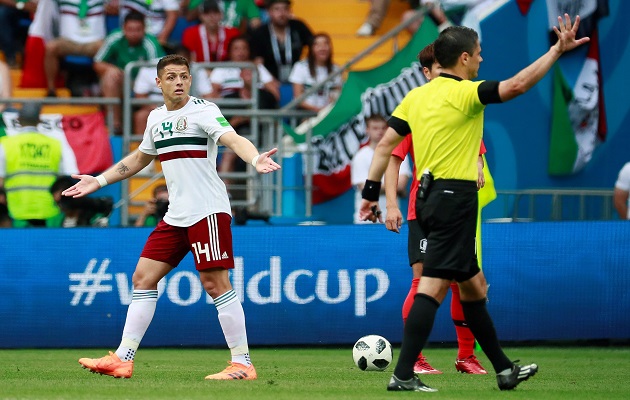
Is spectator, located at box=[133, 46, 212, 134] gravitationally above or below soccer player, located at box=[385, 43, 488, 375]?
above

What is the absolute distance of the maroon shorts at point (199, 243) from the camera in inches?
336

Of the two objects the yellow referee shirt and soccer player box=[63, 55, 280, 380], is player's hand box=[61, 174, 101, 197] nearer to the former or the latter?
soccer player box=[63, 55, 280, 380]

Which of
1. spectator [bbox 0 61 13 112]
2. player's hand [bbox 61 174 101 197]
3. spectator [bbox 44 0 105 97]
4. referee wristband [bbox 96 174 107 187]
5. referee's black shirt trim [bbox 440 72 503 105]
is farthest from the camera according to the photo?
spectator [bbox 44 0 105 97]

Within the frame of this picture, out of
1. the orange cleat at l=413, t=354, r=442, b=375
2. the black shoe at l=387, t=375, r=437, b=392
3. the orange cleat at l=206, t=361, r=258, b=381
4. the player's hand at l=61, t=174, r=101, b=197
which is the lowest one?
the orange cleat at l=413, t=354, r=442, b=375

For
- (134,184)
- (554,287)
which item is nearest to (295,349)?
(554,287)

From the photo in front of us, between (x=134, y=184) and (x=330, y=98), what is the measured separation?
9.21ft

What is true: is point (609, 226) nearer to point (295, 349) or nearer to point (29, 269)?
point (295, 349)

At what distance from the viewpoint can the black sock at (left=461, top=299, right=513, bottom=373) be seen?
25.1 feet

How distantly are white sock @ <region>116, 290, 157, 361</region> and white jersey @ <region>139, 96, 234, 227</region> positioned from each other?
1.72ft

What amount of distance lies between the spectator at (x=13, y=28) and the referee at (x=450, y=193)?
12133 mm

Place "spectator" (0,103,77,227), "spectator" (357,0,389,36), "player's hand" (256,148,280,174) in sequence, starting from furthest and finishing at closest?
"spectator" (357,0,389,36)
"spectator" (0,103,77,227)
"player's hand" (256,148,280,174)

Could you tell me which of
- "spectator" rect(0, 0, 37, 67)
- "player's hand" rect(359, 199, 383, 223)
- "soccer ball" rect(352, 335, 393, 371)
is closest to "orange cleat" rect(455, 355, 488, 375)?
"soccer ball" rect(352, 335, 393, 371)

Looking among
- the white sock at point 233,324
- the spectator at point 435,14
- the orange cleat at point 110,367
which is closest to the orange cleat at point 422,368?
the white sock at point 233,324

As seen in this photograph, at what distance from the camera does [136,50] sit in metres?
17.7
